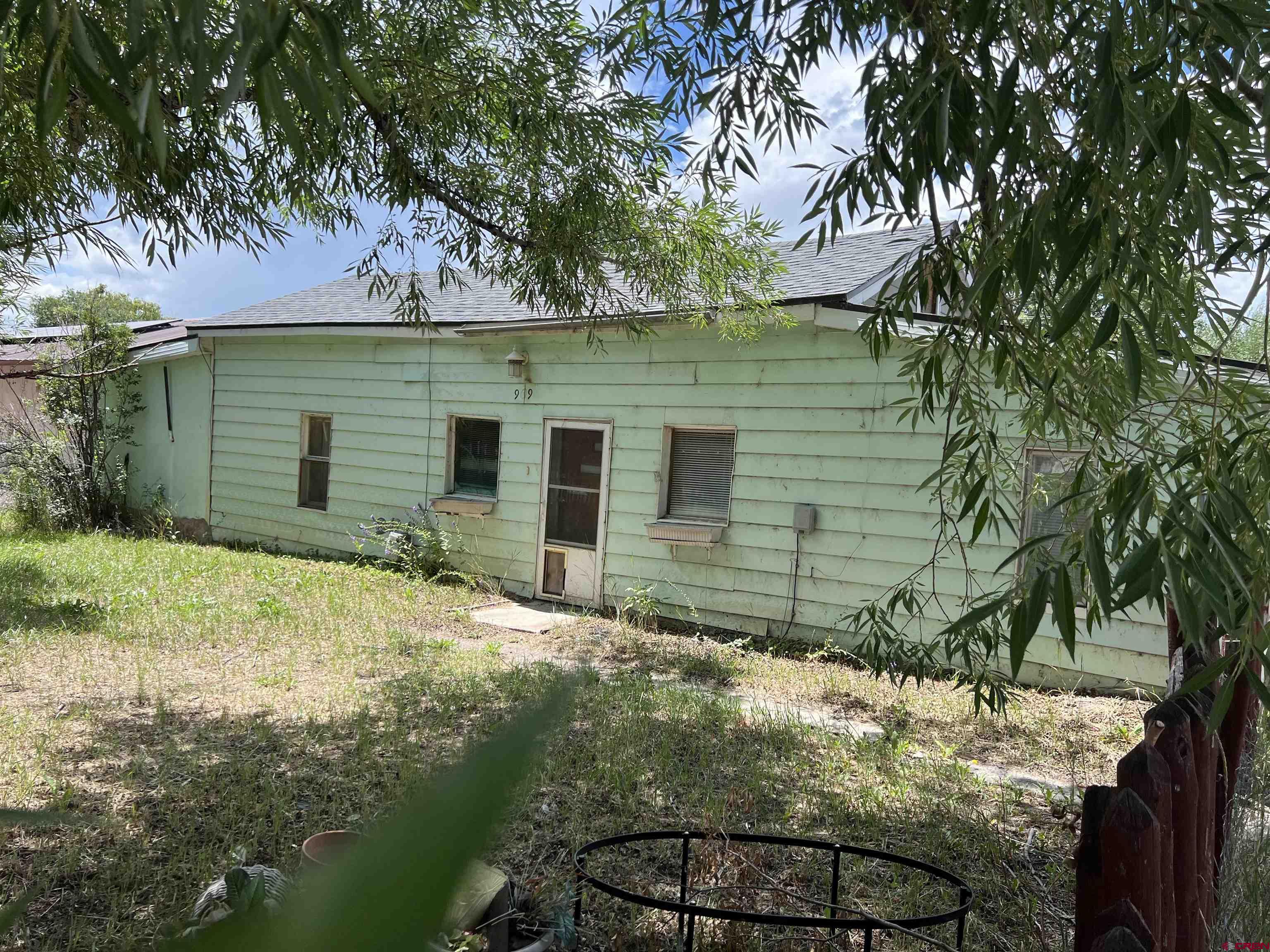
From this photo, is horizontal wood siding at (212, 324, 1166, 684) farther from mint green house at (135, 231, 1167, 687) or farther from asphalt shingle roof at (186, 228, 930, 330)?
asphalt shingle roof at (186, 228, 930, 330)

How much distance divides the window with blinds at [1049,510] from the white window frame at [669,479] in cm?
267

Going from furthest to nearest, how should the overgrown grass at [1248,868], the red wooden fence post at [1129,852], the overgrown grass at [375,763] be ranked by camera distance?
1. the overgrown grass at [375,763]
2. the overgrown grass at [1248,868]
3. the red wooden fence post at [1129,852]

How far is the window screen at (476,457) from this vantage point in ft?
33.2

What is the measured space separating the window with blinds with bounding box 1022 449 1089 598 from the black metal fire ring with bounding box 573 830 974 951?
889mm

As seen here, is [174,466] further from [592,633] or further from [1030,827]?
[1030,827]

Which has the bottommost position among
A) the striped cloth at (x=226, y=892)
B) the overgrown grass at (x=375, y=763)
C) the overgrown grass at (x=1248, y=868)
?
the overgrown grass at (x=375, y=763)

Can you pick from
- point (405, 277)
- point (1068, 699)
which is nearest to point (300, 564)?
point (405, 277)

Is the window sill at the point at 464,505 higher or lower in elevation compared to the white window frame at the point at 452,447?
lower

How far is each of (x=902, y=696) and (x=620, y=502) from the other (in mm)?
3488

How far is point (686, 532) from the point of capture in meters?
8.19

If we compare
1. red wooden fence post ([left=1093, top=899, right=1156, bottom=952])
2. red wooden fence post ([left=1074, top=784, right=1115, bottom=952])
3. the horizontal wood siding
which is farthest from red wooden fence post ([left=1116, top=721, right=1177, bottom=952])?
the horizontal wood siding

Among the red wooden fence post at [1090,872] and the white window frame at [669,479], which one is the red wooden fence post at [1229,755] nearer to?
Result: the red wooden fence post at [1090,872]

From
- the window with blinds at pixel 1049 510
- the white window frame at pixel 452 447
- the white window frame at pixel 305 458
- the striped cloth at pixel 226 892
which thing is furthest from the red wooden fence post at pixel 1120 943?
the white window frame at pixel 305 458

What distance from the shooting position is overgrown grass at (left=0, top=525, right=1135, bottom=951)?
10.8 feet
